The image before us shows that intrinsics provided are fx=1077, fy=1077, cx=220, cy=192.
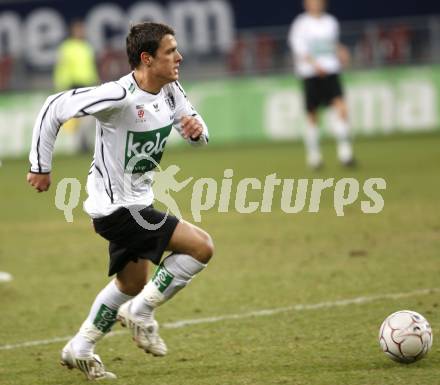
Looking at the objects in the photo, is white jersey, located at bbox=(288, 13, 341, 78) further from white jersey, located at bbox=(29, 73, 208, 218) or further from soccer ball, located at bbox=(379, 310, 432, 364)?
soccer ball, located at bbox=(379, 310, 432, 364)

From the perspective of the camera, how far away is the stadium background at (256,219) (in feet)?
21.9

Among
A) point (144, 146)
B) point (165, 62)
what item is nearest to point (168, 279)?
point (144, 146)

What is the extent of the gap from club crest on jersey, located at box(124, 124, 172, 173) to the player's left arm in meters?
0.12

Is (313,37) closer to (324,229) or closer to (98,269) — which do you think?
(324,229)

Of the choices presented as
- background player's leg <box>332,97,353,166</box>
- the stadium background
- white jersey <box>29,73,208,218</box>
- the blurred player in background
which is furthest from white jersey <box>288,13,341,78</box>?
white jersey <box>29,73,208,218</box>

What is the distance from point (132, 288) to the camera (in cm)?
637

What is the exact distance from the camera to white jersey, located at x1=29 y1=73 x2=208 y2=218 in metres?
5.98

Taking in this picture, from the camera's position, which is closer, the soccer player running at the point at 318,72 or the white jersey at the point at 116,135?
the white jersey at the point at 116,135

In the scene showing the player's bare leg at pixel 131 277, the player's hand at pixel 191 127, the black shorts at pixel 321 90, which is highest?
the player's hand at pixel 191 127

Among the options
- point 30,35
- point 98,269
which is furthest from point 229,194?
point 30,35

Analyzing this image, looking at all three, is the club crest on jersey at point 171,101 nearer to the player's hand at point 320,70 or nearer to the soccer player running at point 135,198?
the soccer player running at point 135,198

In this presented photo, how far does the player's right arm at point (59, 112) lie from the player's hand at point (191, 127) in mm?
428

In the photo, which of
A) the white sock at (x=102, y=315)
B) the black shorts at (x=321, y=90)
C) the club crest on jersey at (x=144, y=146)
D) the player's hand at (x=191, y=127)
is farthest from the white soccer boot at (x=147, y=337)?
the black shorts at (x=321, y=90)

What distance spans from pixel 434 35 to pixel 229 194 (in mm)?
9082
